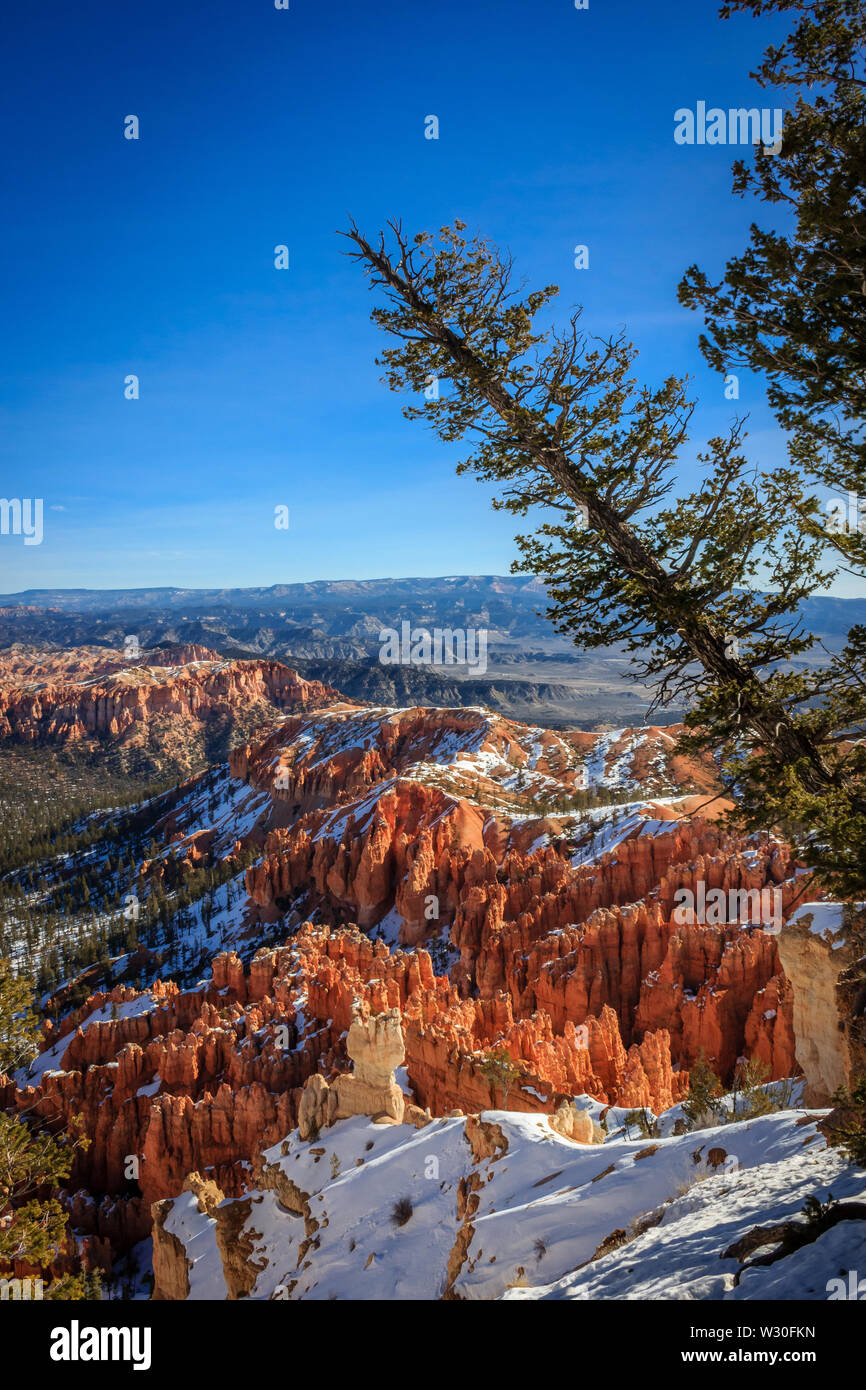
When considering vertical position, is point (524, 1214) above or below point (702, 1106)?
above

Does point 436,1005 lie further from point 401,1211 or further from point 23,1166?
point 23,1166

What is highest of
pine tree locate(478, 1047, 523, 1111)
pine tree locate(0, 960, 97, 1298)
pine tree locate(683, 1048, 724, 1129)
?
pine tree locate(0, 960, 97, 1298)

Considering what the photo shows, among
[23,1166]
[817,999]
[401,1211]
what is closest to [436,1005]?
[401,1211]

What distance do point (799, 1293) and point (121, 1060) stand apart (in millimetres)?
41229

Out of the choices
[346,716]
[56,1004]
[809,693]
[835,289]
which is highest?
[835,289]

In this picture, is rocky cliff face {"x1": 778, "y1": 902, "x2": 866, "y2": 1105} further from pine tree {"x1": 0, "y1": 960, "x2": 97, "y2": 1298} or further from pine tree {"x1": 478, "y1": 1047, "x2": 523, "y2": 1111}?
pine tree {"x1": 0, "y1": 960, "x2": 97, "y2": 1298}

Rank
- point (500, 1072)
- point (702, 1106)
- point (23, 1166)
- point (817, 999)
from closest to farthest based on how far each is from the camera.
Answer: point (23, 1166)
point (702, 1106)
point (817, 999)
point (500, 1072)

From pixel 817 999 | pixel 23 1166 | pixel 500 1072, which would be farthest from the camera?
pixel 500 1072

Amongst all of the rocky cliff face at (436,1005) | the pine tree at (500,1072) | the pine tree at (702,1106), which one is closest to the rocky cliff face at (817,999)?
the pine tree at (702,1106)

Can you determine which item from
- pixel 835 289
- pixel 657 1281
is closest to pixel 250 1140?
pixel 657 1281

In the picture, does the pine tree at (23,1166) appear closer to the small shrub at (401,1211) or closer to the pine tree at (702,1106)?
the small shrub at (401,1211)

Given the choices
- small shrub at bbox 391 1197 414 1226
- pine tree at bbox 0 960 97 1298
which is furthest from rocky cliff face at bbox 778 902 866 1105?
pine tree at bbox 0 960 97 1298

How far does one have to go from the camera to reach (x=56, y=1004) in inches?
2611
